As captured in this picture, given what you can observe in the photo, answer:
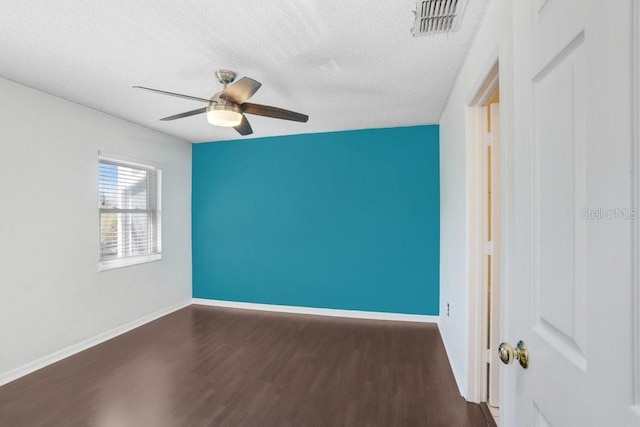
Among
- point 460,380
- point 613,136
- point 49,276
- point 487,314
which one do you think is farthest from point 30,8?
point 460,380

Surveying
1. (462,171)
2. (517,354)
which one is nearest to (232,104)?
(462,171)

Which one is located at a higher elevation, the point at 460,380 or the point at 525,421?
the point at 525,421

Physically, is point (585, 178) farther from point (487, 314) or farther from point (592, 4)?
point (487, 314)

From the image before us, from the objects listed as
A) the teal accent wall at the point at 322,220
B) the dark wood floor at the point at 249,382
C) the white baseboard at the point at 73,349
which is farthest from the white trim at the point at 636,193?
the white baseboard at the point at 73,349

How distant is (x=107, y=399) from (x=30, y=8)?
2.60m

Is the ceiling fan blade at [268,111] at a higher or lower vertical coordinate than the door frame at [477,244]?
higher

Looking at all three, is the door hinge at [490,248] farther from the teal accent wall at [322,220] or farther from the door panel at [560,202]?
the teal accent wall at [322,220]

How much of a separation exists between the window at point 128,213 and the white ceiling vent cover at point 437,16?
345 cm

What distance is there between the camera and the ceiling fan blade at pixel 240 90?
74.2 inches

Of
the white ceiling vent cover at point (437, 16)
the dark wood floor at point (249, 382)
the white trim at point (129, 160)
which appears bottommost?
the dark wood floor at point (249, 382)

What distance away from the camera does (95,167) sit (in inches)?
123

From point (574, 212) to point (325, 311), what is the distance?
145 inches

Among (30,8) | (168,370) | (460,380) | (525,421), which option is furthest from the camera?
(168,370)

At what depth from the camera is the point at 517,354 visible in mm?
846
